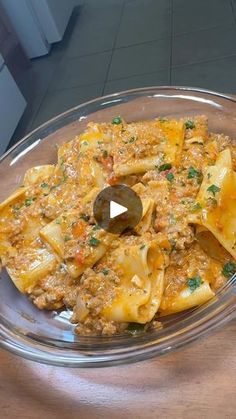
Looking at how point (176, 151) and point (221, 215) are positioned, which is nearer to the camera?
point (221, 215)

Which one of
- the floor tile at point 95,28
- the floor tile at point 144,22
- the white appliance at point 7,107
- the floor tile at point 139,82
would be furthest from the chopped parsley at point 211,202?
the floor tile at point 95,28

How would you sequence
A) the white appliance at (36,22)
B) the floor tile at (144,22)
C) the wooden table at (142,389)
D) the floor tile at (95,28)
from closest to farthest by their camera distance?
the wooden table at (142,389) → the floor tile at (144,22) → the white appliance at (36,22) → the floor tile at (95,28)

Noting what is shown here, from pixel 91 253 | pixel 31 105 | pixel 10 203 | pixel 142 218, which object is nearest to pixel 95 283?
pixel 91 253

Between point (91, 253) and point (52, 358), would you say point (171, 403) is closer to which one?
point (52, 358)

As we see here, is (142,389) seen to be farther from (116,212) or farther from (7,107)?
(7,107)

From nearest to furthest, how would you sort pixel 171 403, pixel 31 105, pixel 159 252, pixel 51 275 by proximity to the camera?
pixel 171 403 → pixel 159 252 → pixel 51 275 → pixel 31 105

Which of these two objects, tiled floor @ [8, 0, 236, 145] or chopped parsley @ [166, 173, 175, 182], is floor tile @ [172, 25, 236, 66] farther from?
chopped parsley @ [166, 173, 175, 182]

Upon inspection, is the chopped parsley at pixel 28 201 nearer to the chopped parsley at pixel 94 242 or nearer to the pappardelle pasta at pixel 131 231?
the pappardelle pasta at pixel 131 231
